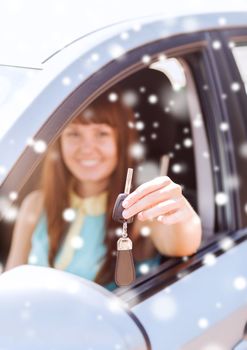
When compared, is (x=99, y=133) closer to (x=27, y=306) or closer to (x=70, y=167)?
(x=70, y=167)

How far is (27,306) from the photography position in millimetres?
1544

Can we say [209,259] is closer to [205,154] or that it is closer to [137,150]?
[205,154]

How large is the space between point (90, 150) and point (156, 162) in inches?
12.2

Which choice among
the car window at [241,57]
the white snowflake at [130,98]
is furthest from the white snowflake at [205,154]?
the white snowflake at [130,98]

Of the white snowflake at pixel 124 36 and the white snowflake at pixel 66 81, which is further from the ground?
the white snowflake at pixel 124 36

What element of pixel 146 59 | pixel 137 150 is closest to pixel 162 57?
pixel 146 59

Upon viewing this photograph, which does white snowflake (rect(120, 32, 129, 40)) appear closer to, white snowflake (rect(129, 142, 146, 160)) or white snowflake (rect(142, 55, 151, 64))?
white snowflake (rect(142, 55, 151, 64))

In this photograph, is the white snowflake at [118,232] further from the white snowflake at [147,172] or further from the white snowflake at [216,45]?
the white snowflake at [216,45]

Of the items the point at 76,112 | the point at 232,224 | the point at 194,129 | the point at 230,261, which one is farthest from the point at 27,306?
the point at 194,129

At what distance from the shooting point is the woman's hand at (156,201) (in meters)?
1.86

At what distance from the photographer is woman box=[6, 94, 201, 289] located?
2.37 m

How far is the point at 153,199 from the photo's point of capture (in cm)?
189

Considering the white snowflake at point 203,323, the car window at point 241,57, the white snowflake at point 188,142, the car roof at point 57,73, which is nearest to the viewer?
the car roof at point 57,73

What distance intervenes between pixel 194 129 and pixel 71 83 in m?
0.64
